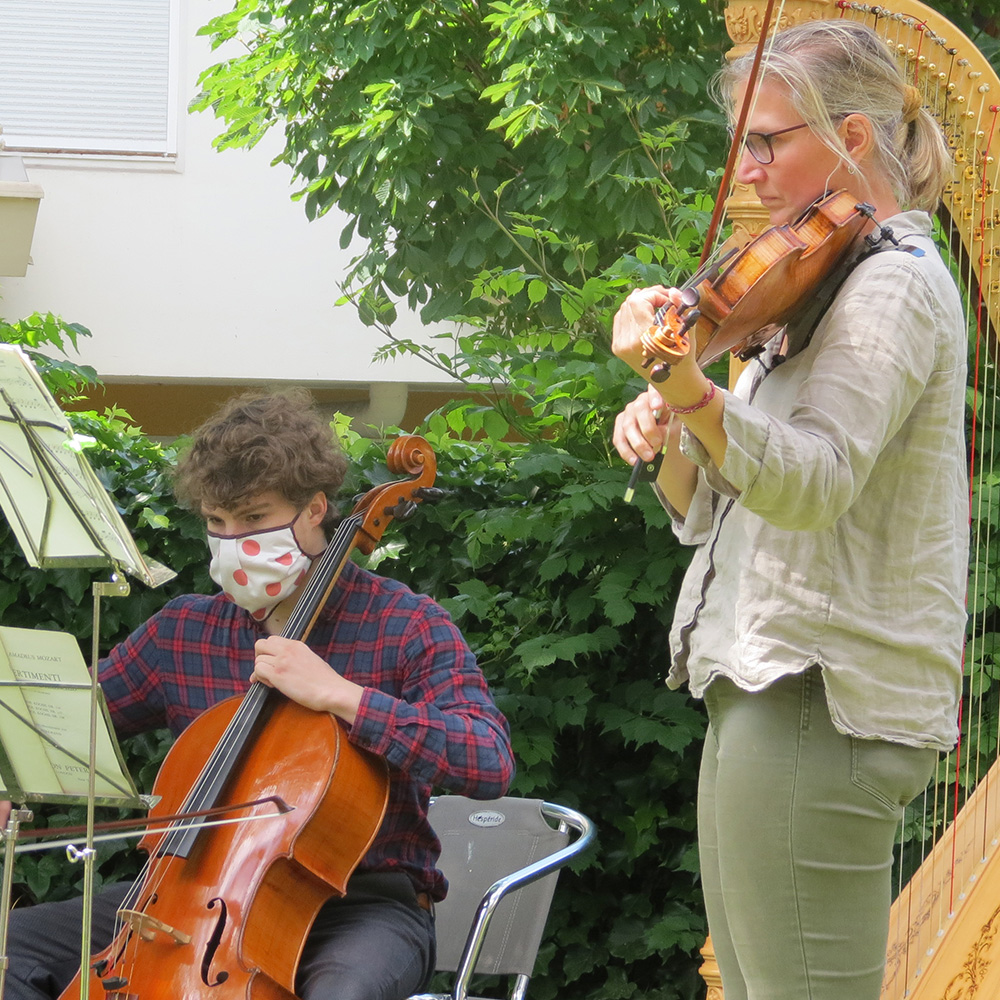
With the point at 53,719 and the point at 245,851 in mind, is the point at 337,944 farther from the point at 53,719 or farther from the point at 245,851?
the point at 53,719

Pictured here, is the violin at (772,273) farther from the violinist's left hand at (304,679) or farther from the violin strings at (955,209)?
the violinist's left hand at (304,679)

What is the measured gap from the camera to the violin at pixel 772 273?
4.90ft

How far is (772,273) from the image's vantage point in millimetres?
1507

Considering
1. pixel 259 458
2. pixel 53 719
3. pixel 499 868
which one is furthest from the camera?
pixel 499 868

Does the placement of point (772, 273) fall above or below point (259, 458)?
above

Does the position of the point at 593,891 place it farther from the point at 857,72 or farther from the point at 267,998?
the point at 857,72

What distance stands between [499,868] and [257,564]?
2.47ft

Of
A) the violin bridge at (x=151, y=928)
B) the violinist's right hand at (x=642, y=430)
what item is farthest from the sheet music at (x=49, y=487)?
the violin bridge at (x=151, y=928)

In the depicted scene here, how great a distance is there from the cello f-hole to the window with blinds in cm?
701

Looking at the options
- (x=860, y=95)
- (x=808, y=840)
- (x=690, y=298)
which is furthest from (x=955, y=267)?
(x=808, y=840)

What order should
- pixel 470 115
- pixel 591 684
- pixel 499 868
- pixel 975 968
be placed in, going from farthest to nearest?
pixel 470 115
pixel 591 684
pixel 499 868
pixel 975 968

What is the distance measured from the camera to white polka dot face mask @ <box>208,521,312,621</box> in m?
2.32

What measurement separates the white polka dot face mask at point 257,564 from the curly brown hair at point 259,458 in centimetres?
7

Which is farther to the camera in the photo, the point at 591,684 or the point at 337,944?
the point at 591,684
